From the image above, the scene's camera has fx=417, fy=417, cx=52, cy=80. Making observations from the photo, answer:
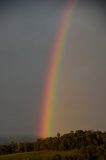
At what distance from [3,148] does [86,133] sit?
17.4 meters

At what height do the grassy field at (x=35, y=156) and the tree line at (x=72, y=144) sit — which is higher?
the tree line at (x=72, y=144)

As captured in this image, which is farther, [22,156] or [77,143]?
[77,143]

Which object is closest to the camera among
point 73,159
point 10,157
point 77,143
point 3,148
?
point 73,159

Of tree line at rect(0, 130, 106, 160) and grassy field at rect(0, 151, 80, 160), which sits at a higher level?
tree line at rect(0, 130, 106, 160)

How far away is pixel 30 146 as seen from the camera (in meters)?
82.6

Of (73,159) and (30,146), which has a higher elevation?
(30,146)

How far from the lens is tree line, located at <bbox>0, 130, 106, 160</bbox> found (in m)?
71.6

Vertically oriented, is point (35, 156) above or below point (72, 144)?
below

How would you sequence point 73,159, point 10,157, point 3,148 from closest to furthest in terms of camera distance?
point 73,159, point 10,157, point 3,148

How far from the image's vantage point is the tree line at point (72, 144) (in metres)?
71.6

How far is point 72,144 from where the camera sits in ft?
256

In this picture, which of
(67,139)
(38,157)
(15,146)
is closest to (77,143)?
(67,139)

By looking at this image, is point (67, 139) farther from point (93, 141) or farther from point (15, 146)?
point (15, 146)

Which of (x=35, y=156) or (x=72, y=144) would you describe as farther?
(x=72, y=144)
